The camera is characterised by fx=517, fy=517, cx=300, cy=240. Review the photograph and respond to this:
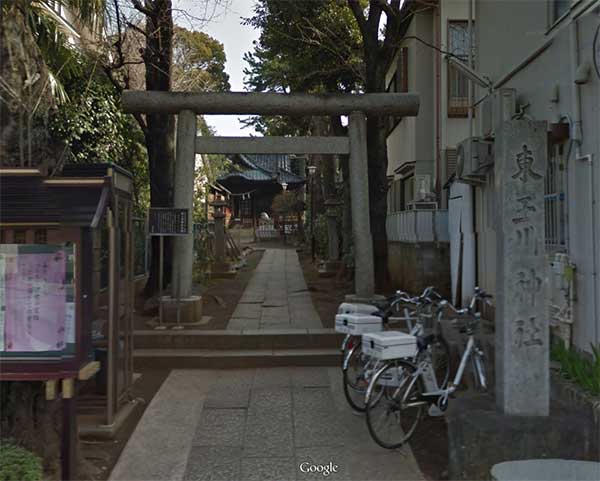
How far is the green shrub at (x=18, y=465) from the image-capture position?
3.61m

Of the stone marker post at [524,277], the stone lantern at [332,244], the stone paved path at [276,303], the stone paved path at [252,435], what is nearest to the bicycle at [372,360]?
the stone paved path at [252,435]

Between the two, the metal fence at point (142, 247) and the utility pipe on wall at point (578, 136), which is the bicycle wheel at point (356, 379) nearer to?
the utility pipe on wall at point (578, 136)

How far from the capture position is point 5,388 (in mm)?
4117

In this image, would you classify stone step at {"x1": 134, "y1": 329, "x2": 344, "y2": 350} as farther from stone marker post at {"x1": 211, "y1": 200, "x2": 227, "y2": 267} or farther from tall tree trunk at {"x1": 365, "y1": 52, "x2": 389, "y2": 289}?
stone marker post at {"x1": 211, "y1": 200, "x2": 227, "y2": 267}

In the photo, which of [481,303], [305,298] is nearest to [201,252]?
[305,298]

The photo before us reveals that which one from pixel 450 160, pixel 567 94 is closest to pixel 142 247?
pixel 450 160

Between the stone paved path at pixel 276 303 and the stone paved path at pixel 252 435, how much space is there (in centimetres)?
210

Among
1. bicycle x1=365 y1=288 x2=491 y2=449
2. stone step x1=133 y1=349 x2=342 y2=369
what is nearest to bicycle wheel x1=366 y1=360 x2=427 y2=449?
bicycle x1=365 y1=288 x2=491 y2=449

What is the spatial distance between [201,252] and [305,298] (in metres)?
4.97

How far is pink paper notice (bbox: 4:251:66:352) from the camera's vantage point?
3.92 m

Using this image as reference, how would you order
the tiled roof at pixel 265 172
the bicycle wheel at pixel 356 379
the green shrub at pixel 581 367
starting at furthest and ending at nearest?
1. the tiled roof at pixel 265 172
2. the bicycle wheel at pixel 356 379
3. the green shrub at pixel 581 367

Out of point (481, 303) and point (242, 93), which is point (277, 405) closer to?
point (481, 303)

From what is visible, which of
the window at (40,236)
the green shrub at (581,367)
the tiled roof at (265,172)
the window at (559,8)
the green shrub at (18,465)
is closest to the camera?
the green shrub at (18,465)

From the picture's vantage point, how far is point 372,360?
17.0ft
